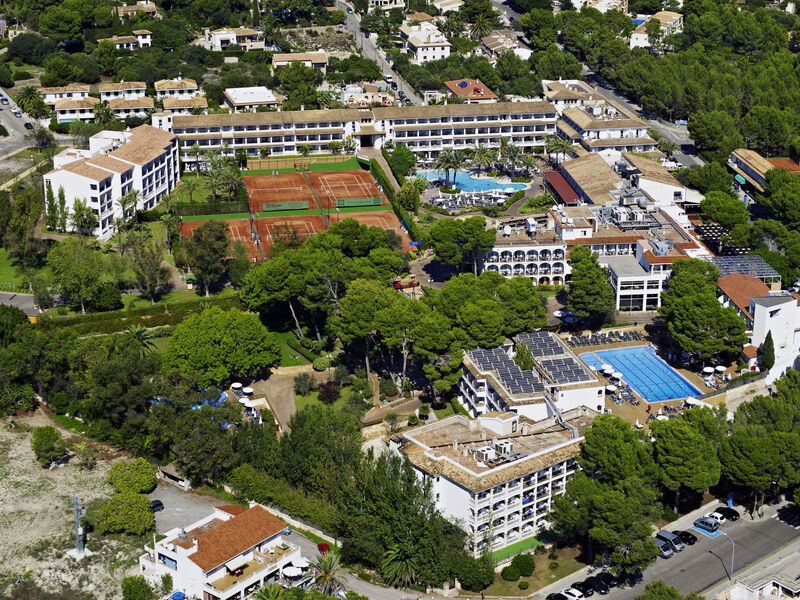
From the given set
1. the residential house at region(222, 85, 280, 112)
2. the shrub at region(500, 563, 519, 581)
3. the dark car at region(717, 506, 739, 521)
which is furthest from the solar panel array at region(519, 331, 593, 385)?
the residential house at region(222, 85, 280, 112)

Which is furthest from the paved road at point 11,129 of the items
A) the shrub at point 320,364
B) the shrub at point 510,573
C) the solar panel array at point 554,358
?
the shrub at point 510,573

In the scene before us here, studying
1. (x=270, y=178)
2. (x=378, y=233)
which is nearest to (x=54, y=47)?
(x=270, y=178)

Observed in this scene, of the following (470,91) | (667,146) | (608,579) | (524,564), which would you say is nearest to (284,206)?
(470,91)

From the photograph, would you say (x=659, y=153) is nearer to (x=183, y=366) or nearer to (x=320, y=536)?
(x=183, y=366)

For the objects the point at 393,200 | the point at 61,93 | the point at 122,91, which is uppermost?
the point at 122,91

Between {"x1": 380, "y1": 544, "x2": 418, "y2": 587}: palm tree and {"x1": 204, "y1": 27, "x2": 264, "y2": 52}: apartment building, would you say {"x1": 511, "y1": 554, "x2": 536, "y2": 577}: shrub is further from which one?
{"x1": 204, "y1": 27, "x2": 264, "y2": 52}: apartment building

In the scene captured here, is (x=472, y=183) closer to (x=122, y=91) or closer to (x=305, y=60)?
(x=305, y=60)
